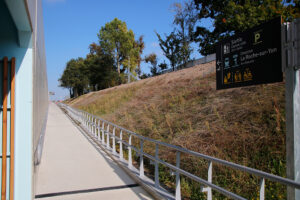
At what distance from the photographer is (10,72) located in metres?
3.80

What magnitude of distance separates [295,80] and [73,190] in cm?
474

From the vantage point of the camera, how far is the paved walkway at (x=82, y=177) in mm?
5523

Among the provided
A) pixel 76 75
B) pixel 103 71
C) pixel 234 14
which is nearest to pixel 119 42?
pixel 103 71

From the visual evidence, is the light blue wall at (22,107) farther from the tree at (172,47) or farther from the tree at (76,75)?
the tree at (76,75)

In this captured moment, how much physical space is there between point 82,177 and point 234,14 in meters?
25.3

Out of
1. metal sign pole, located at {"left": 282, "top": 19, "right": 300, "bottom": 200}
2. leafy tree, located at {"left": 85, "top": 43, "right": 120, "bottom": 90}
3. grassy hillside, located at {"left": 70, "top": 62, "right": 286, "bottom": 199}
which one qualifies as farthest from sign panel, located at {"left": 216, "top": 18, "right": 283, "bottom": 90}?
leafy tree, located at {"left": 85, "top": 43, "right": 120, "bottom": 90}

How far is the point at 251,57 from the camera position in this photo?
3824 millimetres

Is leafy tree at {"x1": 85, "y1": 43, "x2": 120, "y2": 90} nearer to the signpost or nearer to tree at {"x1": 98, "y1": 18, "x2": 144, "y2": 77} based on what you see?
tree at {"x1": 98, "y1": 18, "x2": 144, "y2": 77}

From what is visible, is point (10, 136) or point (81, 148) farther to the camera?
point (81, 148)

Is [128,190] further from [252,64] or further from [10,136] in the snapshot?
[252,64]

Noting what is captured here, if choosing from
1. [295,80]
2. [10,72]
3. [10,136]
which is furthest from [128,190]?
[295,80]

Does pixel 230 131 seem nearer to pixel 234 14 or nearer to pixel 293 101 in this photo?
pixel 293 101

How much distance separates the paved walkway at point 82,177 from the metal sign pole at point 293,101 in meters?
3.04

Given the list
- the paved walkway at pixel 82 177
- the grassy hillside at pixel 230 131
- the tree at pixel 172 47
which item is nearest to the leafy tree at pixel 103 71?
the tree at pixel 172 47
